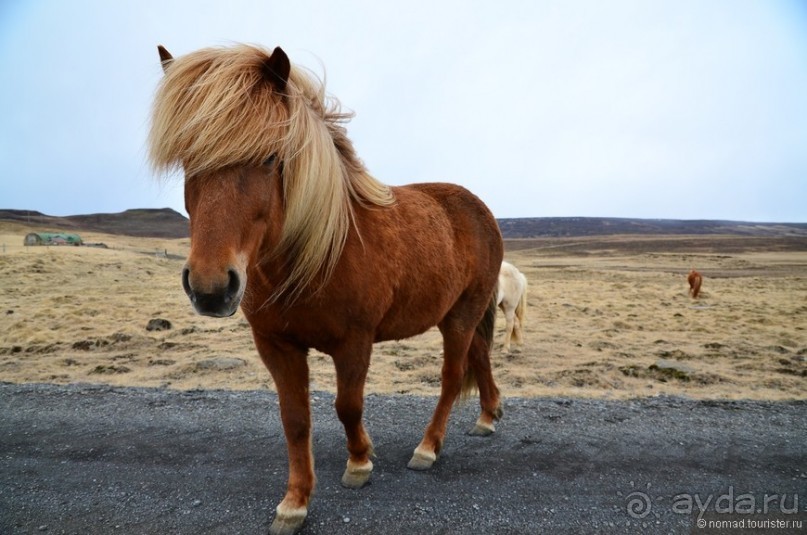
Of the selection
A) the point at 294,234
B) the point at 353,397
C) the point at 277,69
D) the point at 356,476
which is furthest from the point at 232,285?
the point at 356,476

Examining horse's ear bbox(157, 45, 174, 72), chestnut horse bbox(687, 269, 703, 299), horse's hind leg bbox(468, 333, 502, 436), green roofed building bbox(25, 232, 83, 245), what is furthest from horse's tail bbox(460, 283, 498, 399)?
green roofed building bbox(25, 232, 83, 245)

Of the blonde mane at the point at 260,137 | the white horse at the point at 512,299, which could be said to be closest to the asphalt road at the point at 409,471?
the blonde mane at the point at 260,137

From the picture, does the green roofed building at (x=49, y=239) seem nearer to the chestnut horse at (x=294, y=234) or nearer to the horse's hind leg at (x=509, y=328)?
the horse's hind leg at (x=509, y=328)

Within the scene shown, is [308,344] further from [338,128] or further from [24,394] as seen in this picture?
[24,394]

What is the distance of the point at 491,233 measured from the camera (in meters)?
4.19

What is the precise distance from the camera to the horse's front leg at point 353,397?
8.95ft

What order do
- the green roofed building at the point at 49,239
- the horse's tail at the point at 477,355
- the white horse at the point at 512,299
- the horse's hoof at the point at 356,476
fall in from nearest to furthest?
the horse's hoof at the point at 356,476
the horse's tail at the point at 477,355
the white horse at the point at 512,299
the green roofed building at the point at 49,239

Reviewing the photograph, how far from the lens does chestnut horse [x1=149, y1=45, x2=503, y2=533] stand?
2006 mm

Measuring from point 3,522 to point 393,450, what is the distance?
2566mm

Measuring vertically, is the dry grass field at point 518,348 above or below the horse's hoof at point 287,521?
below

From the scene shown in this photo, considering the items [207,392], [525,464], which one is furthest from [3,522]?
[525,464]

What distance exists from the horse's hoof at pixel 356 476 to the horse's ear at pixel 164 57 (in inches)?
108

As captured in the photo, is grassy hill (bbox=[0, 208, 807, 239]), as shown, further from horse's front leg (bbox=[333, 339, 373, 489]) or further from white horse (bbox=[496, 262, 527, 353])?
horse's front leg (bbox=[333, 339, 373, 489])

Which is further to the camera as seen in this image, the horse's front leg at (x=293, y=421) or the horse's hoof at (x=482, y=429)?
the horse's hoof at (x=482, y=429)
